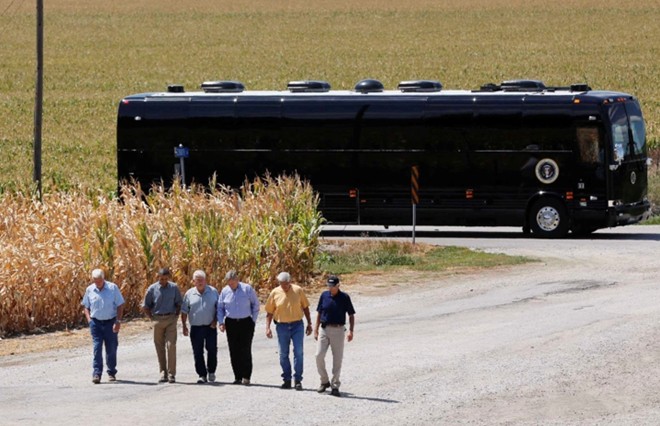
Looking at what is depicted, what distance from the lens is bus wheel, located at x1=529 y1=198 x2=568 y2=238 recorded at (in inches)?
1416

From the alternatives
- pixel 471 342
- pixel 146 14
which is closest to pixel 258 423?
pixel 471 342

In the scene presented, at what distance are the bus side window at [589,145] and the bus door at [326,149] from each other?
564 cm

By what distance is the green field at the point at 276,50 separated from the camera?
69.1 metres

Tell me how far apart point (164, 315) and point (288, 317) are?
6.07ft

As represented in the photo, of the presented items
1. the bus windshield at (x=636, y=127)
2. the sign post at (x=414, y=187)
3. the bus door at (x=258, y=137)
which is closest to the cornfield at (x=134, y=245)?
the sign post at (x=414, y=187)

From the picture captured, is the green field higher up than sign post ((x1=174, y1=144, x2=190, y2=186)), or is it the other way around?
the green field

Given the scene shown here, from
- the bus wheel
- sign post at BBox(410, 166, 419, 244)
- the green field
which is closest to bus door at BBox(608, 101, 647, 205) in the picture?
the bus wheel

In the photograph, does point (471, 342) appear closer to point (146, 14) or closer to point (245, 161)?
point (245, 161)

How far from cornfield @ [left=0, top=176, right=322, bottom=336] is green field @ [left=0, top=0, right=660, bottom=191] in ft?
73.3

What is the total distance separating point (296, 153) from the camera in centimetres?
3822

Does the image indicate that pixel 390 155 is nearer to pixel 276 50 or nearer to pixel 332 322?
pixel 332 322

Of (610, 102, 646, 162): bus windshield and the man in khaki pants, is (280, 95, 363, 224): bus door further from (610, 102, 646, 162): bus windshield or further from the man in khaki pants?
the man in khaki pants

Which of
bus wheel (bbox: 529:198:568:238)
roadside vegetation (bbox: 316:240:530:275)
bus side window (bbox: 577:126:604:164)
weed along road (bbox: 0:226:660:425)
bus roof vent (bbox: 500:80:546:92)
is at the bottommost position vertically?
weed along road (bbox: 0:226:660:425)

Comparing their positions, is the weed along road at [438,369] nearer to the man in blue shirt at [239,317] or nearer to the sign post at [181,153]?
the man in blue shirt at [239,317]
